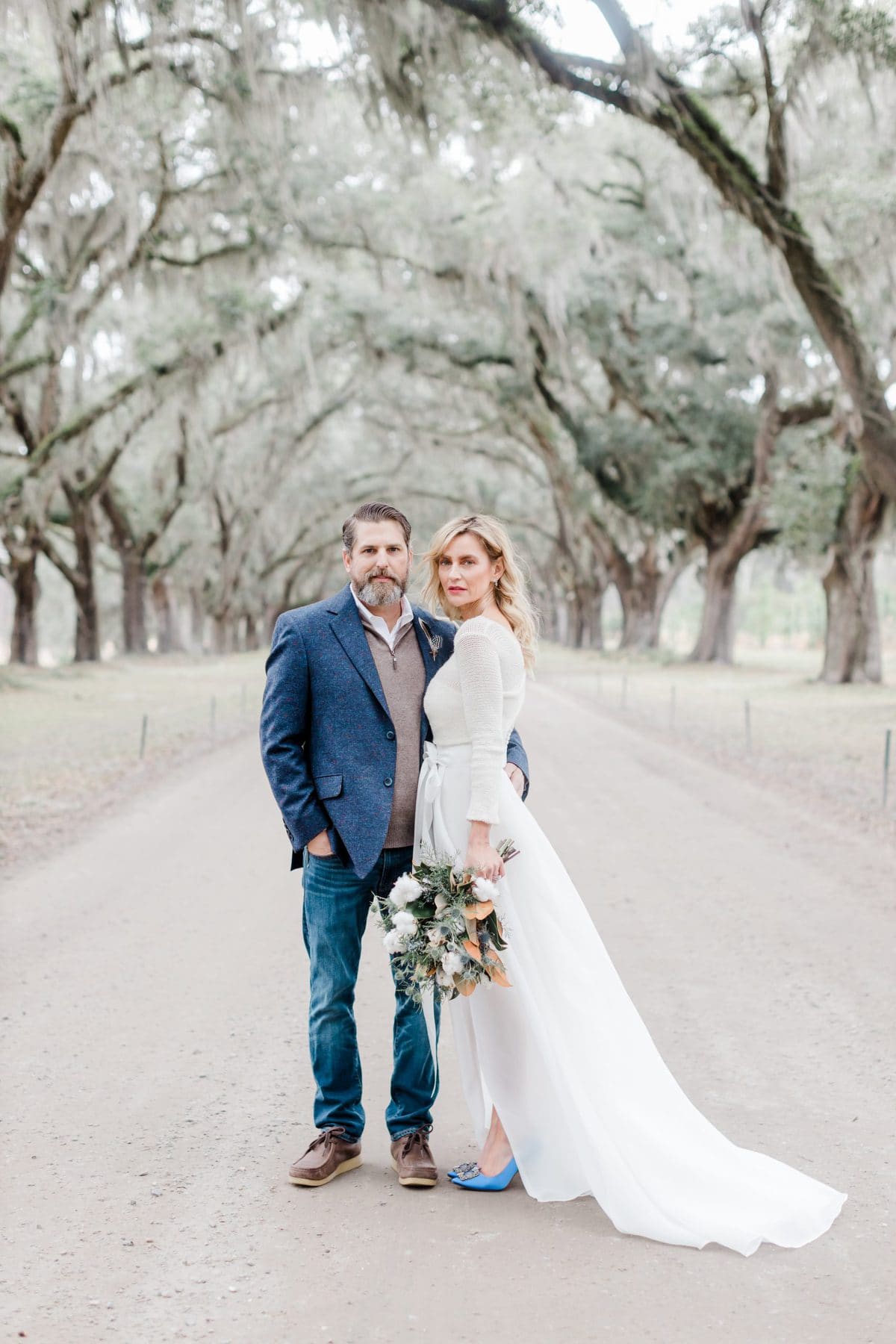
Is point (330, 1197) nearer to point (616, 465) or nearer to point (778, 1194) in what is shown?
point (778, 1194)

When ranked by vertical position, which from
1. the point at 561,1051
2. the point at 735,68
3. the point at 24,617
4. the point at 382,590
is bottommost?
the point at 561,1051

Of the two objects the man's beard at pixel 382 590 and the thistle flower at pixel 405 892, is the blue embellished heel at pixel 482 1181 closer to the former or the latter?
the thistle flower at pixel 405 892

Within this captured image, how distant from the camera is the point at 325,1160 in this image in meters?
3.59

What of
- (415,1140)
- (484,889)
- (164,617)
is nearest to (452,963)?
(484,889)

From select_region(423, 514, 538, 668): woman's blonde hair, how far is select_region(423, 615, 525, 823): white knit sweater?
0.09 m

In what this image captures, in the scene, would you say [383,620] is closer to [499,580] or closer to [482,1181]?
[499,580]

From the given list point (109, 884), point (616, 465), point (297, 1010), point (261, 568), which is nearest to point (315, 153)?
point (616, 465)

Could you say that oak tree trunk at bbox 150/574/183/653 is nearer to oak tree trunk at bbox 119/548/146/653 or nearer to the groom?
oak tree trunk at bbox 119/548/146/653

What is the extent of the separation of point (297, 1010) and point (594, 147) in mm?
23505

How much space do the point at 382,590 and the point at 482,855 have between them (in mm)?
776

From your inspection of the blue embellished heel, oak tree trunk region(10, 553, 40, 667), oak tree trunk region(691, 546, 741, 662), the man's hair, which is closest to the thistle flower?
the blue embellished heel

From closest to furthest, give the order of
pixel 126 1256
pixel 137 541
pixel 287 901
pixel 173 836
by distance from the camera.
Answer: pixel 126 1256, pixel 287 901, pixel 173 836, pixel 137 541

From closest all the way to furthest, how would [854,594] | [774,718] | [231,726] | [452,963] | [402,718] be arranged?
[452,963]
[402,718]
[231,726]
[774,718]
[854,594]

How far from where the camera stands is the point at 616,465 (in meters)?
32.0
